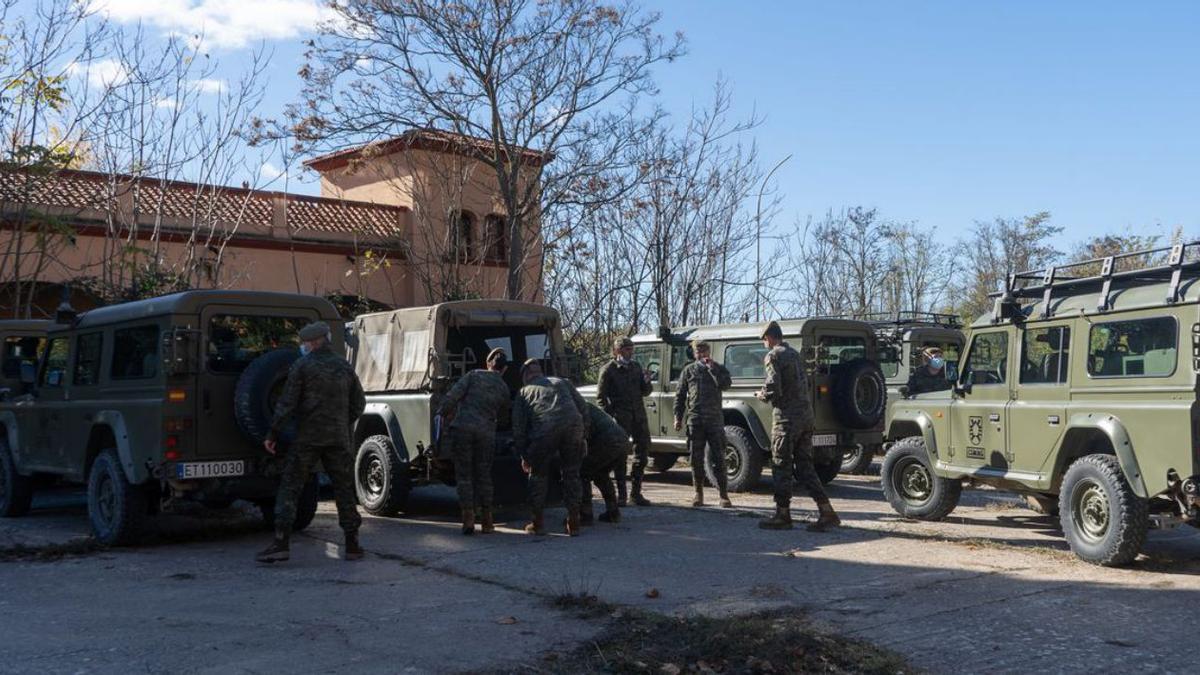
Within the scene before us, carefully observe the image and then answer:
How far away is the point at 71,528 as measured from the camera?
10133 mm

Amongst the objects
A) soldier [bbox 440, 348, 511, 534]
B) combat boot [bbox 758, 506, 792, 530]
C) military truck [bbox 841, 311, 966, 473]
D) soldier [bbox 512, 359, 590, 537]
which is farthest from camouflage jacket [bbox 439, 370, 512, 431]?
military truck [bbox 841, 311, 966, 473]

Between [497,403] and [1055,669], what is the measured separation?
5552mm

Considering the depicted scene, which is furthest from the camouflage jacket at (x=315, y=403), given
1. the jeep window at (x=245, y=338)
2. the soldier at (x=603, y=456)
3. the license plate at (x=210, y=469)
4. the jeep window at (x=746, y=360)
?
the jeep window at (x=746, y=360)

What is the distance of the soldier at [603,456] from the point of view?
33.2 ft

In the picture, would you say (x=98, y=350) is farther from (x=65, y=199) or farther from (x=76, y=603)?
(x=65, y=199)

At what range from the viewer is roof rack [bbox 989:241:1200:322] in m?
7.74

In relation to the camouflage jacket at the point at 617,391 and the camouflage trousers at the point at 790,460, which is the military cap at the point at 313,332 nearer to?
the camouflage jacket at the point at 617,391

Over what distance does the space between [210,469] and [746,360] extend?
23.5 feet

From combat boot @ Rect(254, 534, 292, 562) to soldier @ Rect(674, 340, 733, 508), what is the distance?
185 inches

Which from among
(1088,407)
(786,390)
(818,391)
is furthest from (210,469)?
(818,391)

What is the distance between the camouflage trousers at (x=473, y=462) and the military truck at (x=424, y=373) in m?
0.32

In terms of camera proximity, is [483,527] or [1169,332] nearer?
[1169,332]

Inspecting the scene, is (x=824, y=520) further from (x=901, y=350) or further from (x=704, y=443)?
(x=901, y=350)

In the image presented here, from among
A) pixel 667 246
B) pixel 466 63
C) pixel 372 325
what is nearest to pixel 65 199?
pixel 466 63
